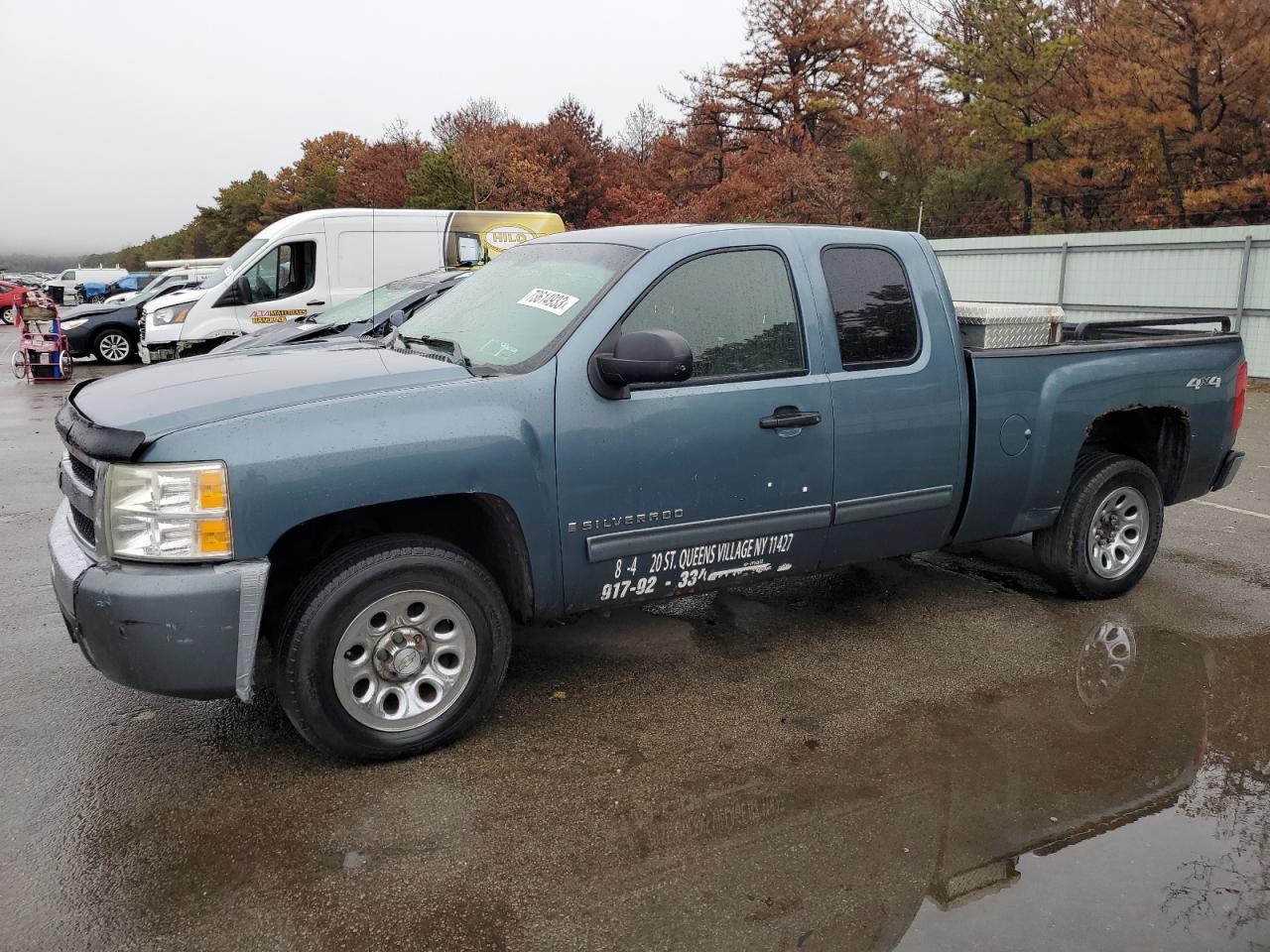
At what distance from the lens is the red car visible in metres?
33.4

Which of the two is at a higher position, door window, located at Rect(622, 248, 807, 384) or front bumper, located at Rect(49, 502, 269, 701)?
door window, located at Rect(622, 248, 807, 384)

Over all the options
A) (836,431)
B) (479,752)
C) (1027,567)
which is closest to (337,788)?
(479,752)

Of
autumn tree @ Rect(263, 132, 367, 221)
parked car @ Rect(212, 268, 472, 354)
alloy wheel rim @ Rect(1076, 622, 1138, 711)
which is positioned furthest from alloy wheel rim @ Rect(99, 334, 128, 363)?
autumn tree @ Rect(263, 132, 367, 221)

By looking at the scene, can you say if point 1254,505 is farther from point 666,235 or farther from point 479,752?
point 479,752

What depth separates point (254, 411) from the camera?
11.0 feet

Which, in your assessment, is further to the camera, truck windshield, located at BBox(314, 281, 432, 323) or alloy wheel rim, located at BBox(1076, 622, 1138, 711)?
truck windshield, located at BBox(314, 281, 432, 323)

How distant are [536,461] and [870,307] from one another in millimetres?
1763

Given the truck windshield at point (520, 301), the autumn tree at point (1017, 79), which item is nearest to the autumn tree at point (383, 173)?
the autumn tree at point (1017, 79)

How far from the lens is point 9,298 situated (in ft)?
112

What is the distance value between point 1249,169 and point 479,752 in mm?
22772

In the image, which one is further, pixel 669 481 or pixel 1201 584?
pixel 1201 584

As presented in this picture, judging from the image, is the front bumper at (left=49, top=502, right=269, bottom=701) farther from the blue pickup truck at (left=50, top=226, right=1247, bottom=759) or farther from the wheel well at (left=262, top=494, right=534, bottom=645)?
the wheel well at (left=262, top=494, right=534, bottom=645)

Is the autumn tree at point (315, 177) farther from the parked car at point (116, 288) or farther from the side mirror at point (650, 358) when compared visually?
the side mirror at point (650, 358)

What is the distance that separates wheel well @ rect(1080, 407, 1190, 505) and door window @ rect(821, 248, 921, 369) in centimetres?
160
